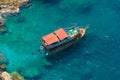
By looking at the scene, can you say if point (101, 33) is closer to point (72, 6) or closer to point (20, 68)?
point (72, 6)

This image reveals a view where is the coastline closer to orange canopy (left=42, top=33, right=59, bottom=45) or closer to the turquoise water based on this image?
the turquoise water

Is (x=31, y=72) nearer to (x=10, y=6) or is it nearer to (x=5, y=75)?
(x=5, y=75)

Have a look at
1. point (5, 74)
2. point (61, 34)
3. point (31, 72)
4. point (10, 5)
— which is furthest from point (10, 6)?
point (5, 74)

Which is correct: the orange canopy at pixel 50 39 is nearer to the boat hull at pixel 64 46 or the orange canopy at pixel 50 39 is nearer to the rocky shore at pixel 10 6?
the boat hull at pixel 64 46

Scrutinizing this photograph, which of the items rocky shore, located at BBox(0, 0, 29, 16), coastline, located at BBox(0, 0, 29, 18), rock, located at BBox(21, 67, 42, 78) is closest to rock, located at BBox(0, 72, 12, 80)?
rock, located at BBox(21, 67, 42, 78)

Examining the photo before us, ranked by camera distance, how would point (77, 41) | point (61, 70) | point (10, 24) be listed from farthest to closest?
point (10, 24) → point (77, 41) → point (61, 70)

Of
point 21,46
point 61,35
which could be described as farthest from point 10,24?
point 61,35

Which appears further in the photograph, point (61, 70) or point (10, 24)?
point (10, 24)

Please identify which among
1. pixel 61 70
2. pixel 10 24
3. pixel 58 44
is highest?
pixel 10 24
